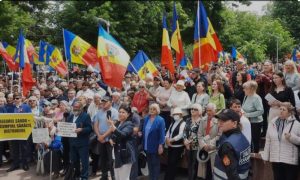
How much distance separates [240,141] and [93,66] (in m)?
10.8

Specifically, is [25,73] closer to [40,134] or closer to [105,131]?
[40,134]

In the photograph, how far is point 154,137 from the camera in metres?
8.54

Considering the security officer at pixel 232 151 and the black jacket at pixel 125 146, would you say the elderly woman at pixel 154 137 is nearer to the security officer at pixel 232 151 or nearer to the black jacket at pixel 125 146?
the black jacket at pixel 125 146

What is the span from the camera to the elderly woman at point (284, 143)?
6.77 meters

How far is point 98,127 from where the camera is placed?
9.38m

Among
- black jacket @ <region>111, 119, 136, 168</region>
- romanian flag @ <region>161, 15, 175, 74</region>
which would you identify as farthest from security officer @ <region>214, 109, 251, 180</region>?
romanian flag @ <region>161, 15, 175, 74</region>

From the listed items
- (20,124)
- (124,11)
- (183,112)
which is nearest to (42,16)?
(124,11)

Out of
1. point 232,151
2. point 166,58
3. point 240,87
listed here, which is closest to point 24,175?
point 166,58

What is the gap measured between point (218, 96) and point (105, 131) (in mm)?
2490

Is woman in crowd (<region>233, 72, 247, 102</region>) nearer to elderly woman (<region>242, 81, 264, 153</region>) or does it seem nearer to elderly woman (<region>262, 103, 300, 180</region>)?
elderly woman (<region>242, 81, 264, 153</region>)

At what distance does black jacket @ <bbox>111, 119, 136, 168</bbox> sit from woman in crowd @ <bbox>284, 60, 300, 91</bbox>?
3.29 meters

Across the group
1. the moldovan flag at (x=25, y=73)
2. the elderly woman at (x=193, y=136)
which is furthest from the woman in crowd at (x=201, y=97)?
the moldovan flag at (x=25, y=73)

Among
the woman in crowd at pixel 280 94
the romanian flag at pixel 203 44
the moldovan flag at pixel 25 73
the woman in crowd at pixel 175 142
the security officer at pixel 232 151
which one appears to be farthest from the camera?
the moldovan flag at pixel 25 73

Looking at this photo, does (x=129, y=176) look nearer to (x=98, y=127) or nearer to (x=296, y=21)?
(x=98, y=127)
